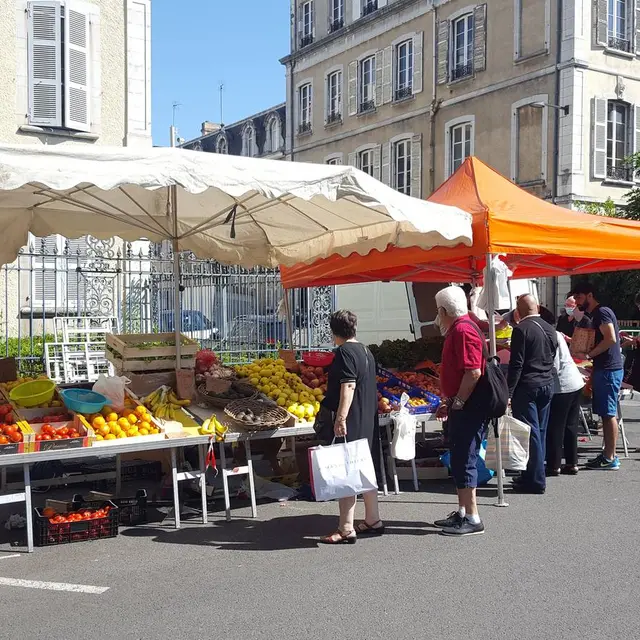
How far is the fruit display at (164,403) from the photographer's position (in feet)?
20.7

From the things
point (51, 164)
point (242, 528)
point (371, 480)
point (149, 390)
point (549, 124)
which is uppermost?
point (549, 124)

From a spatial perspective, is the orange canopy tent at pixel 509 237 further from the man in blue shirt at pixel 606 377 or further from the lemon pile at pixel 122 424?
the lemon pile at pixel 122 424

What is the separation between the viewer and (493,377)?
18.0 ft

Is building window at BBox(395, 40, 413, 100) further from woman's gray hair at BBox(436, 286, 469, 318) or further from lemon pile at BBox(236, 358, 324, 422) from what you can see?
woman's gray hair at BBox(436, 286, 469, 318)

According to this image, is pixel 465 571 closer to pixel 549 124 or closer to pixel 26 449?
pixel 26 449

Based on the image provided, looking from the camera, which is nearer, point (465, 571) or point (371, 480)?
point (465, 571)

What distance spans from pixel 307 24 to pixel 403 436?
28687mm

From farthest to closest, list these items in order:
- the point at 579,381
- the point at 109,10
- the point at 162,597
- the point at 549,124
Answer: the point at 549,124 → the point at 109,10 → the point at 579,381 → the point at 162,597

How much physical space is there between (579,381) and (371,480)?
9.83 feet

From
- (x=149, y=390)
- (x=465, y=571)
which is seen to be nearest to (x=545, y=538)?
(x=465, y=571)

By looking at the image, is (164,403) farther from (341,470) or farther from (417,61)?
(417,61)


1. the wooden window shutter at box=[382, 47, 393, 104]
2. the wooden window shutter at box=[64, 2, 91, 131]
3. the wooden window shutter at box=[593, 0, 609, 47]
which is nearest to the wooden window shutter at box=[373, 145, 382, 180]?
the wooden window shutter at box=[382, 47, 393, 104]

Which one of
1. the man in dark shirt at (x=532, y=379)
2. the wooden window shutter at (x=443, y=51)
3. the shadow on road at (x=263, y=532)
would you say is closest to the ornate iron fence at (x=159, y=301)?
the man in dark shirt at (x=532, y=379)

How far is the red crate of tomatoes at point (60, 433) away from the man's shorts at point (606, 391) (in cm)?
499
